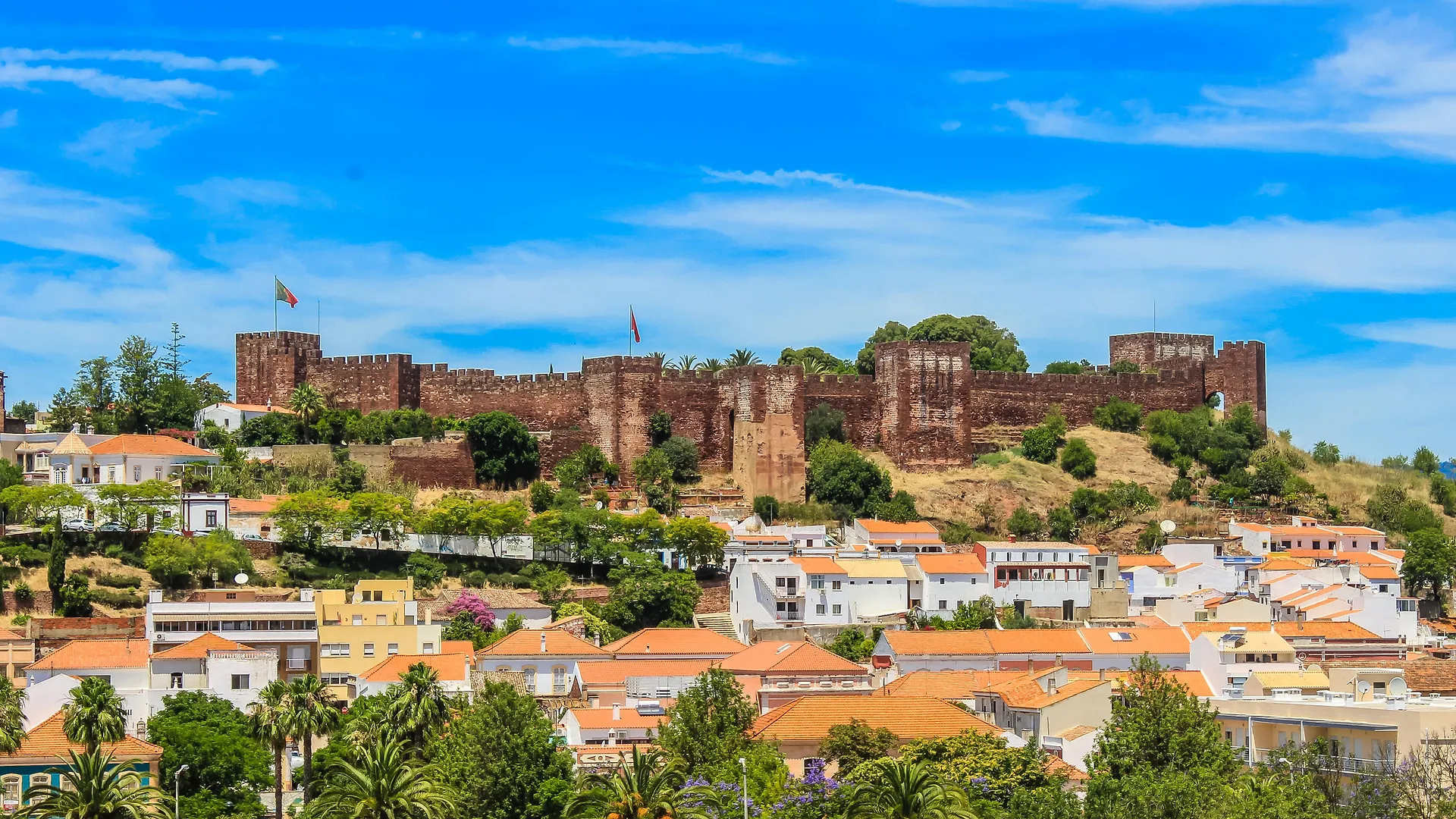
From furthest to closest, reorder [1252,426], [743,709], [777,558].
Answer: [1252,426]
[777,558]
[743,709]

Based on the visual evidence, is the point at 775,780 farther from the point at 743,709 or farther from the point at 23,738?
the point at 23,738

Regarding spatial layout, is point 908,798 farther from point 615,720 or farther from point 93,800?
point 615,720

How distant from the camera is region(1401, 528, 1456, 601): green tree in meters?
64.6

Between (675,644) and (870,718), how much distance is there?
11.4 m

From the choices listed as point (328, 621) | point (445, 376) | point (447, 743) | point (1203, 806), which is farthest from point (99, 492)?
point (1203, 806)

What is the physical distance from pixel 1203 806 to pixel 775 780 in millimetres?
7357

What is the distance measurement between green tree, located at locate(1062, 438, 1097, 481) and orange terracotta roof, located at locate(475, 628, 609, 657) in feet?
83.6

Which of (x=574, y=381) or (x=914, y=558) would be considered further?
(x=574, y=381)

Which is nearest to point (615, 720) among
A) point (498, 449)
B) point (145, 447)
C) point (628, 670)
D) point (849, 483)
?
point (628, 670)

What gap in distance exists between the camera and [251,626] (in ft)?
166

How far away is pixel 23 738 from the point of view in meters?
38.6

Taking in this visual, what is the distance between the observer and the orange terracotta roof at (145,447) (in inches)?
2589

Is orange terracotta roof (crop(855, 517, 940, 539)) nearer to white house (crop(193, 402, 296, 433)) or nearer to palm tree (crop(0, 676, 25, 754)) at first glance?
white house (crop(193, 402, 296, 433))

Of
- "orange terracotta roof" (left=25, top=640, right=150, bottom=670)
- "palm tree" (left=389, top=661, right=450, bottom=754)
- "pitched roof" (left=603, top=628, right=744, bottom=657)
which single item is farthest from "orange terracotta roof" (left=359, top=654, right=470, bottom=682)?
"palm tree" (left=389, top=661, right=450, bottom=754)
